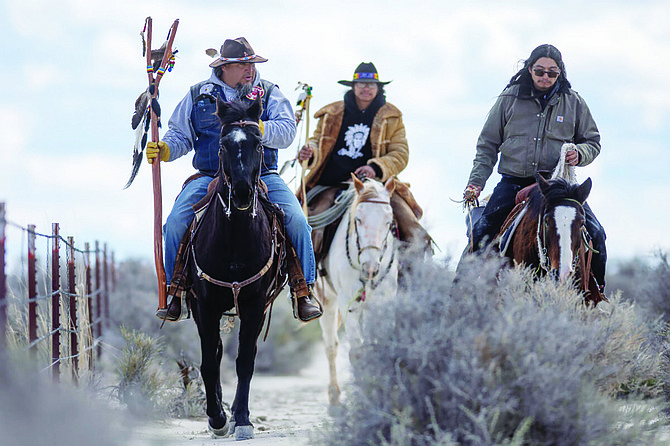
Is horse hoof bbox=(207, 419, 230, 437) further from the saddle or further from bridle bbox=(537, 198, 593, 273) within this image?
bridle bbox=(537, 198, 593, 273)

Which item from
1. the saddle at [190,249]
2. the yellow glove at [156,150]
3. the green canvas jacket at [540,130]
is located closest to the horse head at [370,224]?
the green canvas jacket at [540,130]

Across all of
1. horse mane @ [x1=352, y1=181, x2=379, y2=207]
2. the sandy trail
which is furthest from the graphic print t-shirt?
the sandy trail

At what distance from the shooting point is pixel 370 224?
9117 mm

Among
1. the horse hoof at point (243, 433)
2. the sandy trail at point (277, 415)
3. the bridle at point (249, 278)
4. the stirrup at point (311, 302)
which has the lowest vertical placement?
the sandy trail at point (277, 415)

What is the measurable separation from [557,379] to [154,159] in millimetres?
4440

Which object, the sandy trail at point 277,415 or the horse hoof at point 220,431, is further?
the horse hoof at point 220,431

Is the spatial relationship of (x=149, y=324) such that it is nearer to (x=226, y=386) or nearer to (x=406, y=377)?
(x=226, y=386)

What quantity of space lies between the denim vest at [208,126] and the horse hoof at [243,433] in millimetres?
2181

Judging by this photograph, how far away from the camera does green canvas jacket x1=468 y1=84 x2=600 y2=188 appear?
7.62 metres

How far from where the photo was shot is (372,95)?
416 inches

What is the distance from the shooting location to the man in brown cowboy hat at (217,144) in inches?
274

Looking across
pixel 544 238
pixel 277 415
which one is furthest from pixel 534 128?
pixel 277 415

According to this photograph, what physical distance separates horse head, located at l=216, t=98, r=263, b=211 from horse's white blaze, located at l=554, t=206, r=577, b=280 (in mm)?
2329

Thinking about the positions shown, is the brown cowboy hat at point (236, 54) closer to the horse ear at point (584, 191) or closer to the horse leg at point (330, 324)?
the horse ear at point (584, 191)
